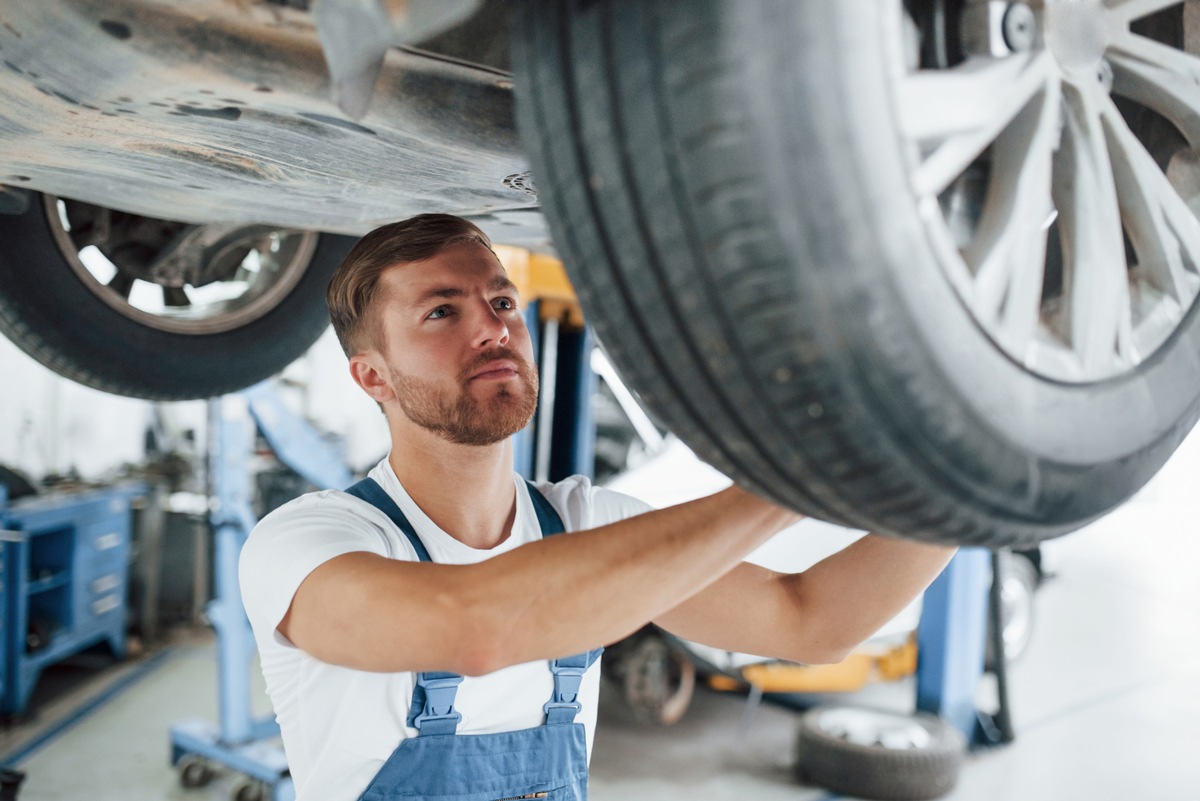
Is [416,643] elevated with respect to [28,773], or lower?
elevated

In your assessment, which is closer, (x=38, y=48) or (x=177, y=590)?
(x=38, y=48)

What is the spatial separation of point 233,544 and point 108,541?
51.4 inches

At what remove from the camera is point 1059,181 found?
0.79 m

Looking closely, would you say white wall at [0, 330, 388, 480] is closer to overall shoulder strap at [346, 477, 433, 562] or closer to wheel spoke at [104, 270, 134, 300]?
wheel spoke at [104, 270, 134, 300]

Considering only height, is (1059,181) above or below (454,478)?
above

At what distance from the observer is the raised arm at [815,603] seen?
1.05 m

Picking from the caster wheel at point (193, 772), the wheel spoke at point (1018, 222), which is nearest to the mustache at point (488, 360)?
the wheel spoke at point (1018, 222)

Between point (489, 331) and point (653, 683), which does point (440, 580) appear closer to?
point (489, 331)

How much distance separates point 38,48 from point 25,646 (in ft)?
10.9

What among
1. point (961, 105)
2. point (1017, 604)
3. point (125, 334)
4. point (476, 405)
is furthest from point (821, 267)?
point (1017, 604)

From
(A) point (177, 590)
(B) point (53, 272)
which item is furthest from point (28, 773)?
(B) point (53, 272)

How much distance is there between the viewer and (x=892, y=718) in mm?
3352

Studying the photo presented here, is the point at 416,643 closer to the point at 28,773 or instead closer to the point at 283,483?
the point at 28,773

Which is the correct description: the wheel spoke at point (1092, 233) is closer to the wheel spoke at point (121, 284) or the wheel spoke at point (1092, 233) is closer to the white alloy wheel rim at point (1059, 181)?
the white alloy wheel rim at point (1059, 181)
